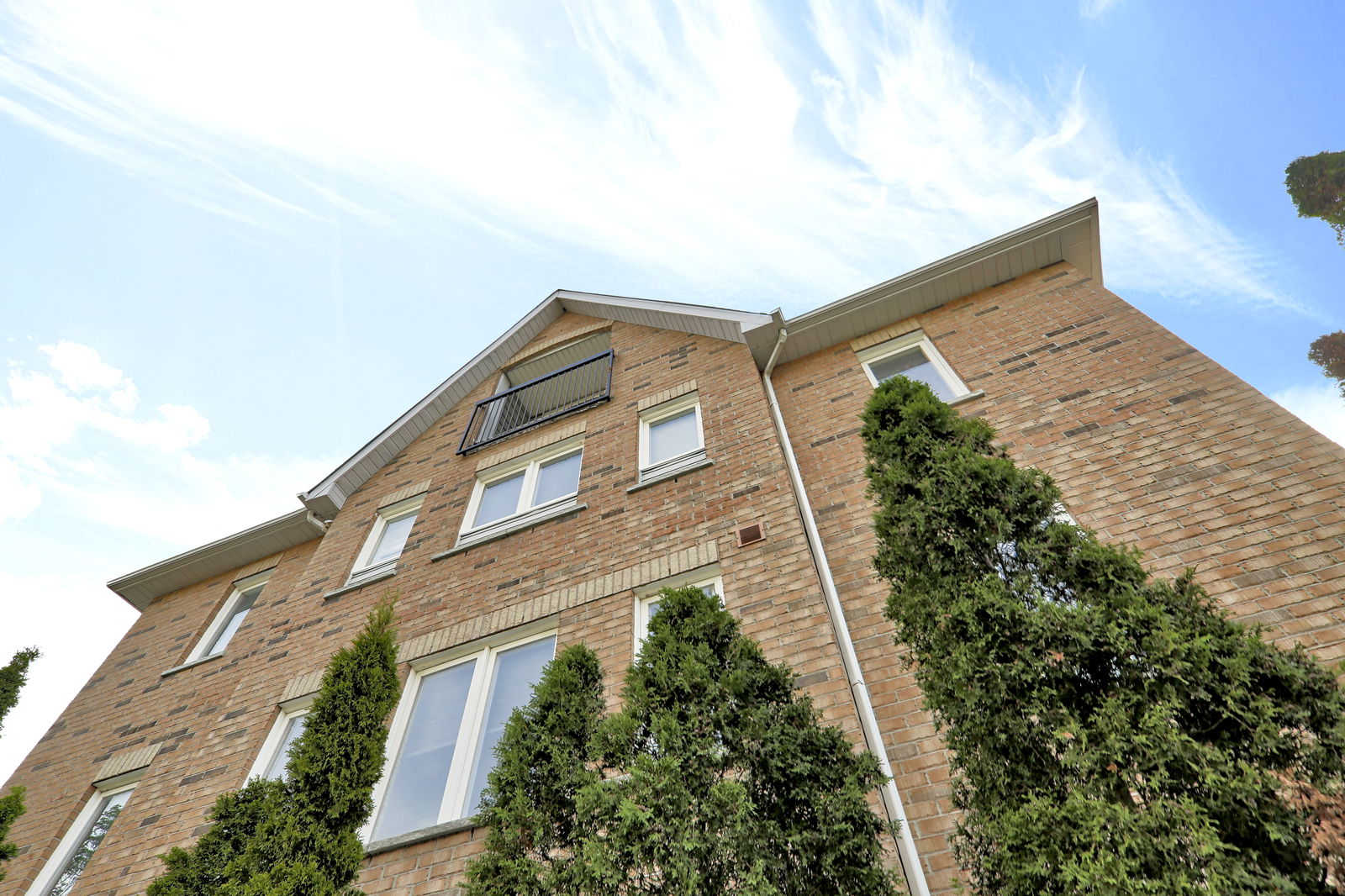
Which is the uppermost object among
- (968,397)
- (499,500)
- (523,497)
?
(499,500)

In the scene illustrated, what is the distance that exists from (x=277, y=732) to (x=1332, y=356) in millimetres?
26102

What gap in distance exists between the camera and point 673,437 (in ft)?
29.0

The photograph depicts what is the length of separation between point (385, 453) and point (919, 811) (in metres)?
9.48

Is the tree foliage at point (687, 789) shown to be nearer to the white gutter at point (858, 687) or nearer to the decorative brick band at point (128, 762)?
the white gutter at point (858, 687)

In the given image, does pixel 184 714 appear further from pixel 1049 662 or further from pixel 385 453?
pixel 1049 662

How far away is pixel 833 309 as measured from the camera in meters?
9.47

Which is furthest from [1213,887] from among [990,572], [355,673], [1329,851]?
[355,673]

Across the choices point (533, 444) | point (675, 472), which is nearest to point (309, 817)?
point (675, 472)

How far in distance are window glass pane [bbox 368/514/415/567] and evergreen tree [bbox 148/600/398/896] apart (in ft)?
14.2

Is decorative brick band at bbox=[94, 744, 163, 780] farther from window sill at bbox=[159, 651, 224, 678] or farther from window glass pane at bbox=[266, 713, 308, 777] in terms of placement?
window glass pane at bbox=[266, 713, 308, 777]

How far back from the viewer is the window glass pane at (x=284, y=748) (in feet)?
22.9

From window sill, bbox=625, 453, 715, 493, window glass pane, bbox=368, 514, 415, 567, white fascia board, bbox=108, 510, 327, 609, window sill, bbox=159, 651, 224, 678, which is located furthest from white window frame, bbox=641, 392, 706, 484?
window sill, bbox=159, 651, 224, 678

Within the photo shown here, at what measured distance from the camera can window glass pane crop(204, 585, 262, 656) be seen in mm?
10480

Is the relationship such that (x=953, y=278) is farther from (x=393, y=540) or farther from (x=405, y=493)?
(x=393, y=540)
